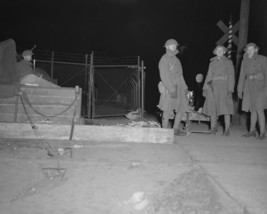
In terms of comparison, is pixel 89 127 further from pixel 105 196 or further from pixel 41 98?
pixel 105 196

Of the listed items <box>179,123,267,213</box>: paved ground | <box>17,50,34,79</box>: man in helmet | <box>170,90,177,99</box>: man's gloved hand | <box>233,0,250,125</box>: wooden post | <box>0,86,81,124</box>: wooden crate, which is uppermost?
Result: <box>233,0,250,125</box>: wooden post

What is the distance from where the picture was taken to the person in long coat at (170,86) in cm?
712

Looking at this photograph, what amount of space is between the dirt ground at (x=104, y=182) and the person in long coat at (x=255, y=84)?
2.81 m

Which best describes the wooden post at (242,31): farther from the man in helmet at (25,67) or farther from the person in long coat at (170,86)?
the man in helmet at (25,67)

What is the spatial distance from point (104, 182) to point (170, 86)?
3755mm

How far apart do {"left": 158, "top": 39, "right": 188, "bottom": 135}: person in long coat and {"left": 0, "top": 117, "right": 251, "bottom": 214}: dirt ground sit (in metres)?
1.79

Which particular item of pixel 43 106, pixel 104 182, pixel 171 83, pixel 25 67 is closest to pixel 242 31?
pixel 171 83

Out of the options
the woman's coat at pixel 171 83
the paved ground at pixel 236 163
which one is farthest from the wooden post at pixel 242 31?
the woman's coat at pixel 171 83

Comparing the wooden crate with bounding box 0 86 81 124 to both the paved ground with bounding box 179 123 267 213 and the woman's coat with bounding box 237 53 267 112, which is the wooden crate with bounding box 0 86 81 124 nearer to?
the paved ground with bounding box 179 123 267 213

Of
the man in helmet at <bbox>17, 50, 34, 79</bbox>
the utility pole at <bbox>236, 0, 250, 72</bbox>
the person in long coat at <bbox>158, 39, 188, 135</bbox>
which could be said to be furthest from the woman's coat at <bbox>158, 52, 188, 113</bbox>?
the utility pole at <bbox>236, 0, 250, 72</bbox>

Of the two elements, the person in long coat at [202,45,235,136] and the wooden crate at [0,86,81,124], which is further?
the person in long coat at [202,45,235,136]

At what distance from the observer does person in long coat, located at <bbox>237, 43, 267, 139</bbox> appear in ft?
Answer: 24.1

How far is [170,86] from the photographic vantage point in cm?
709

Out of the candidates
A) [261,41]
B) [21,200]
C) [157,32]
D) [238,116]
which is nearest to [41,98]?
[21,200]
